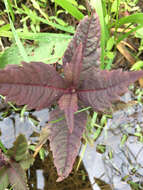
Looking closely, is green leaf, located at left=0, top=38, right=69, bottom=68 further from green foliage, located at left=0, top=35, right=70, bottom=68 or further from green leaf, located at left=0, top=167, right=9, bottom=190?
green leaf, located at left=0, top=167, right=9, bottom=190

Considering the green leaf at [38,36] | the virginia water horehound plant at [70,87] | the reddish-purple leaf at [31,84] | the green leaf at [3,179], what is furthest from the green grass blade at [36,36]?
the green leaf at [3,179]

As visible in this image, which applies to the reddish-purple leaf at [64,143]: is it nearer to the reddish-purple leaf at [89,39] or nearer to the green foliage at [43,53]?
the reddish-purple leaf at [89,39]

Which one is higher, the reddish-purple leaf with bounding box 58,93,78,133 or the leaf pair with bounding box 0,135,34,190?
the reddish-purple leaf with bounding box 58,93,78,133

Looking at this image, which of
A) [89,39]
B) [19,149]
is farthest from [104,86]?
[19,149]

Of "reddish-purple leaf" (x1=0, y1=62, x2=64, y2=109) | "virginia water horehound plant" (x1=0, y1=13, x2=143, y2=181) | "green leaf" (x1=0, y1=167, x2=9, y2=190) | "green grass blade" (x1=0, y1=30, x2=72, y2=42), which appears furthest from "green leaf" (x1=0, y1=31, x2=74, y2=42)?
"green leaf" (x1=0, y1=167, x2=9, y2=190)

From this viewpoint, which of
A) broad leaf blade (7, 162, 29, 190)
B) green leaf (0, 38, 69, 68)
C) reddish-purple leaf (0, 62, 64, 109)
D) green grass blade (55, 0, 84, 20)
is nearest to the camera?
reddish-purple leaf (0, 62, 64, 109)

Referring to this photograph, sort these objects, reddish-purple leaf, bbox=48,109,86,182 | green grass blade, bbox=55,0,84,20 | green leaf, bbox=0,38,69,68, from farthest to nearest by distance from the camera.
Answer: green leaf, bbox=0,38,69,68 < green grass blade, bbox=55,0,84,20 < reddish-purple leaf, bbox=48,109,86,182

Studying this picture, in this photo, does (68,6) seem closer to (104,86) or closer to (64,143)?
(104,86)

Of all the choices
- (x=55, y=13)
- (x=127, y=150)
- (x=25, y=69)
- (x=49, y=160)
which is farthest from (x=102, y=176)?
(x=55, y=13)
